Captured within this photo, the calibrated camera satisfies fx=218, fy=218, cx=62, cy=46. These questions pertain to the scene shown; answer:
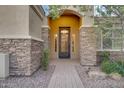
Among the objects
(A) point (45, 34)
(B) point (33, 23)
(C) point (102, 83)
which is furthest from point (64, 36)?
(C) point (102, 83)

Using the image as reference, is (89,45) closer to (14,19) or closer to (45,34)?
(45,34)

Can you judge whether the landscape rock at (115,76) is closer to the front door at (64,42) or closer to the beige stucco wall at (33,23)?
the beige stucco wall at (33,23)

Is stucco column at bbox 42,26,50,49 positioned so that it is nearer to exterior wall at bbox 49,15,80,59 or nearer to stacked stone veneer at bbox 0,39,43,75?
exterior wall at bbox 49,15,80,59

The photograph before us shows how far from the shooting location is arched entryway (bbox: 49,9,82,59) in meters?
18.0

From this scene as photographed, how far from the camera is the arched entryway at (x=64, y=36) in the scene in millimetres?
18031

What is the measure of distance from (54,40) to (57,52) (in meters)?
1.03

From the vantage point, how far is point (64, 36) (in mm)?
18469

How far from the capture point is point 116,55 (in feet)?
47.9

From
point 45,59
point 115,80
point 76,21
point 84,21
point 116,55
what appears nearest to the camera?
point 115,80

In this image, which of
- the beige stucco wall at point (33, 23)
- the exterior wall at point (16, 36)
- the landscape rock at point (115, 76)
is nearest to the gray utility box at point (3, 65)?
the exterior wall at point (16, 36)

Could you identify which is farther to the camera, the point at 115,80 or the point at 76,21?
the point at 76,21

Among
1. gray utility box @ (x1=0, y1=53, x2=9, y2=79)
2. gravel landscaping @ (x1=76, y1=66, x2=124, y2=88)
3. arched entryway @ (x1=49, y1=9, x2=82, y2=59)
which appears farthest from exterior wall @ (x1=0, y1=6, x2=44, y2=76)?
arched entryway @ (x1=49, y1=9, x2=82, y2=59)

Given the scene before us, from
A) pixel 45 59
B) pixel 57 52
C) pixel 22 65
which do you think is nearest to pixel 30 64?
pixel 22 65
